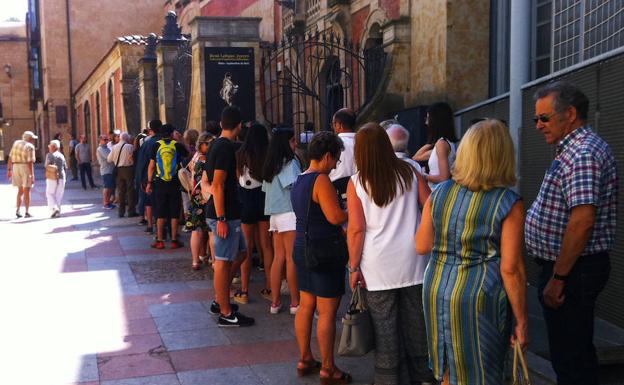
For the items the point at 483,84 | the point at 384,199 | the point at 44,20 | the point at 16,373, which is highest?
the point at 44,20

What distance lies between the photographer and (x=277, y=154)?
623cm

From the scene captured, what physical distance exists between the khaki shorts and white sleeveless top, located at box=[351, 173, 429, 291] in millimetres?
12633

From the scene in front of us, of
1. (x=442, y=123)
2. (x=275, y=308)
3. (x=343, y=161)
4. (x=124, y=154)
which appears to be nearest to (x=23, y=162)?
(x=124, y=154)

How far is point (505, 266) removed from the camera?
3.26 meters

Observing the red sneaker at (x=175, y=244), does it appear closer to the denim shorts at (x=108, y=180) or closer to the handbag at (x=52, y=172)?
the handbag at (x=52, y=172)

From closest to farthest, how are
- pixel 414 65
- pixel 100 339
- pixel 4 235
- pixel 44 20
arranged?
pixel 100 339 → pixel 414 65 → pixel 4 235 → pixel 44 20

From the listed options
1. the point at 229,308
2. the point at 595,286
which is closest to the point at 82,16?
the point at 229,308

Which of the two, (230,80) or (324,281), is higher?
(230,80)

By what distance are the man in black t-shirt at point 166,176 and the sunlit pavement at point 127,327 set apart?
0.56 m

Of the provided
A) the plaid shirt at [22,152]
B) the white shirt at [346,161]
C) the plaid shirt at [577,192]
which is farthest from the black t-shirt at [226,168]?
the plaid shirt at [22,152]

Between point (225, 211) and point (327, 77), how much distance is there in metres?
9.80

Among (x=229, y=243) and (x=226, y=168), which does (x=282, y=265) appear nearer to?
(x=229, y=243)

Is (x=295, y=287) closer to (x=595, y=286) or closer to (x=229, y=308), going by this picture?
(x=229, y=308)

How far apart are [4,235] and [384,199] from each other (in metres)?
10.1
